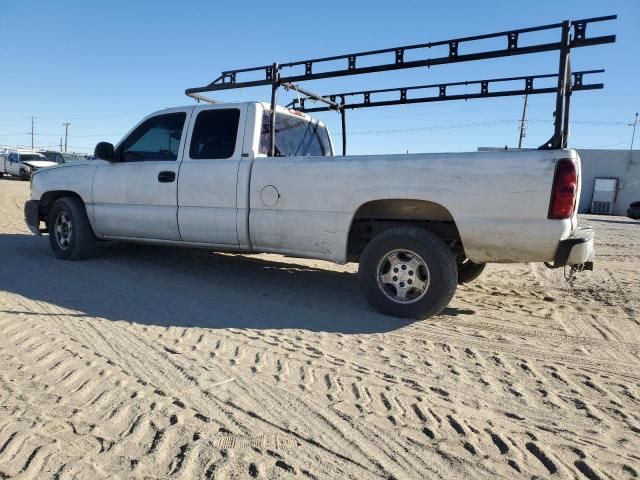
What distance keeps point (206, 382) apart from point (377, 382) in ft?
3.56

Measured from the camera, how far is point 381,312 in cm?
440

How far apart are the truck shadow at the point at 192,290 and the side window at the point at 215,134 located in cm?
153

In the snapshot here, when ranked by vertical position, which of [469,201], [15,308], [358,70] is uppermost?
[358,70]

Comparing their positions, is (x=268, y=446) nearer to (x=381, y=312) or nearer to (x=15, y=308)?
(x=381, y=312)

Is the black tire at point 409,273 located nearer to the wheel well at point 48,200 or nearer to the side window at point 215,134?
the side window at point 215,134

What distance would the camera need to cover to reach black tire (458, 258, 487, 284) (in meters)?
5.32

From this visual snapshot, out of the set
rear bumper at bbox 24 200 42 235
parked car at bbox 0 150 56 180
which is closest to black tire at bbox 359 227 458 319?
rear bumper at bbox 24 200 42 235

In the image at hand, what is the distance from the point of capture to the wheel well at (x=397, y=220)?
14.3 ft

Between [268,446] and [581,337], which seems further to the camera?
[581,337]

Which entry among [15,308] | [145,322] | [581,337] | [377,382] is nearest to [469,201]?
[581,337]

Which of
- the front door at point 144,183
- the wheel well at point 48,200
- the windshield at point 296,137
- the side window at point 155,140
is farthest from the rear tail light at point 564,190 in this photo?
the wheel well at point 48,200

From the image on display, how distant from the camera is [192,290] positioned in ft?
16.9

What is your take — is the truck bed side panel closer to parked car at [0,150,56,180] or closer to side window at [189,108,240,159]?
side window at [189,108,240,159]

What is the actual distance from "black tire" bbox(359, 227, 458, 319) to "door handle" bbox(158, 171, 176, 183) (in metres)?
2.51
